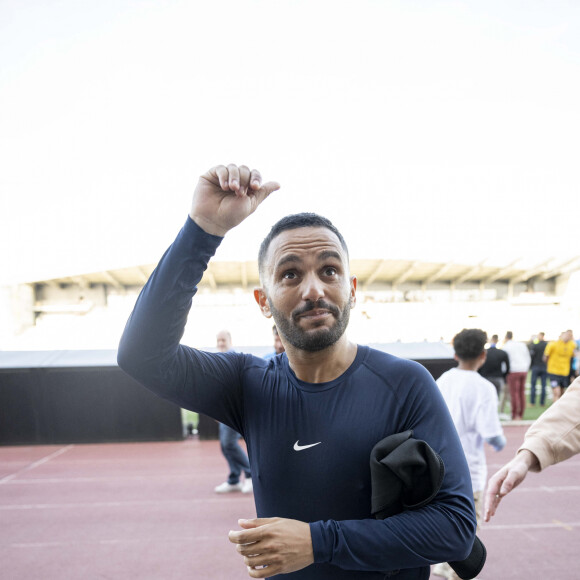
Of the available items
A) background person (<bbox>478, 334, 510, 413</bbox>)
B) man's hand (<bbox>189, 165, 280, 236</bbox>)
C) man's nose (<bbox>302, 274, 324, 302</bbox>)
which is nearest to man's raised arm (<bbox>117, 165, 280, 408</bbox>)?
man's hand (<bbox>189, 165, 280, 236</bbox>)

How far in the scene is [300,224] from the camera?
1.61 m

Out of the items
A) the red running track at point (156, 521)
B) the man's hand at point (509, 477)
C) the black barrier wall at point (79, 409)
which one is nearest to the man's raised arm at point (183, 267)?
the man's hand at point (509, 477)

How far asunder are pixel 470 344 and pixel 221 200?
9.98 feet

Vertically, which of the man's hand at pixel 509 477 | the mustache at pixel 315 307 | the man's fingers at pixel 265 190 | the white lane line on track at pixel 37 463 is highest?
the man's fingers at pixel 265 190

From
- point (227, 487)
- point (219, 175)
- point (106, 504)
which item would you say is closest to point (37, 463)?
point (106, 504)

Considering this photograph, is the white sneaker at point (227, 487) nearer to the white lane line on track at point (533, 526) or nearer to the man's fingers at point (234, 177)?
the white lane line on track at point (533, 526)

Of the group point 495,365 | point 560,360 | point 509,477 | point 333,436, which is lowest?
point 560,360

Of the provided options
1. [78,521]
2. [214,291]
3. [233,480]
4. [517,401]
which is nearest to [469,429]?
[233,480]

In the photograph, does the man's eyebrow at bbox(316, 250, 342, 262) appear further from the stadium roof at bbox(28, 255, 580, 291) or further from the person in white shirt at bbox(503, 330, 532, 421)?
the stadium roof at bbox(28, 255, 580, 291)

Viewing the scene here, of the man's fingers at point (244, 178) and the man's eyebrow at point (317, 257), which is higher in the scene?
the man's fingers at point (244, 178)

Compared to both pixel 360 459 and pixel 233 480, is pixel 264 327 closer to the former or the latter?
pixel 233 480

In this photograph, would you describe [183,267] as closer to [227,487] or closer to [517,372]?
[227,487]

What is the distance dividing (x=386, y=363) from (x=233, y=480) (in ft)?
18.6

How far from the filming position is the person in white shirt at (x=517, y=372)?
34.1 feet
